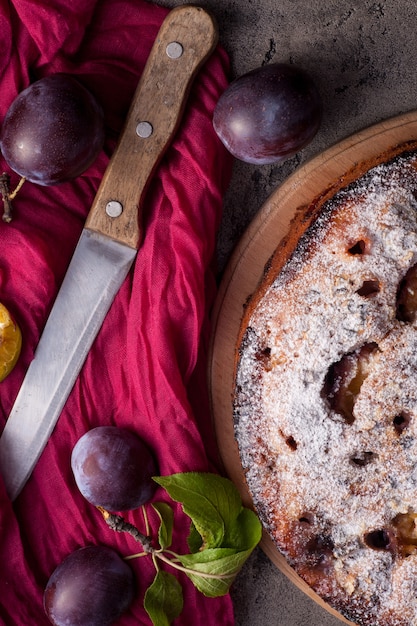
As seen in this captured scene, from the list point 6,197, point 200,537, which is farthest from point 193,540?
Result: point 6,197

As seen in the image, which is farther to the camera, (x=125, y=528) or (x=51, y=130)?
(x=125, y=528)

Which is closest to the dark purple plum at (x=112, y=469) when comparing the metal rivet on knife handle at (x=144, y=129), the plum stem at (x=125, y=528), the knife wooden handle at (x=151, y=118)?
the plum stem at (x=125, y=528)

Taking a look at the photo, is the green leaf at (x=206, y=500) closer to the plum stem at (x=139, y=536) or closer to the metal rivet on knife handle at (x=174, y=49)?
the plum stem at (x=139, y=536)

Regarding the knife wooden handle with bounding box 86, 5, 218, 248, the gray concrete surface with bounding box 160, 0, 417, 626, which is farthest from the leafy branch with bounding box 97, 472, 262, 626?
the gray concrete surface with bounding box 160, 0, 417, 626

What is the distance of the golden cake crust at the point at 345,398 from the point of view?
4.57 ft

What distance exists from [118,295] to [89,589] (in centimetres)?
68

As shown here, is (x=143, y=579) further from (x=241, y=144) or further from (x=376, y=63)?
(x=376, y=63)

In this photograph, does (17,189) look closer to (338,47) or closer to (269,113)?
(269,113)

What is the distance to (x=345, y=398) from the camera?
4.78 ft

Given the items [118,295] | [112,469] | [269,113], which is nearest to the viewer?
[269,113]

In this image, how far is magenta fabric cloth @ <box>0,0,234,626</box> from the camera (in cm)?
158

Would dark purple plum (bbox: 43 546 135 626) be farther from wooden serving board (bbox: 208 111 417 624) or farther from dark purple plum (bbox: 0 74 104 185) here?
dark purple plum (bbox: 0 74 104 185)

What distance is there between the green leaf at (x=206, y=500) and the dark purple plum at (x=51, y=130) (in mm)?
711

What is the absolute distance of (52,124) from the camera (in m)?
1.43
